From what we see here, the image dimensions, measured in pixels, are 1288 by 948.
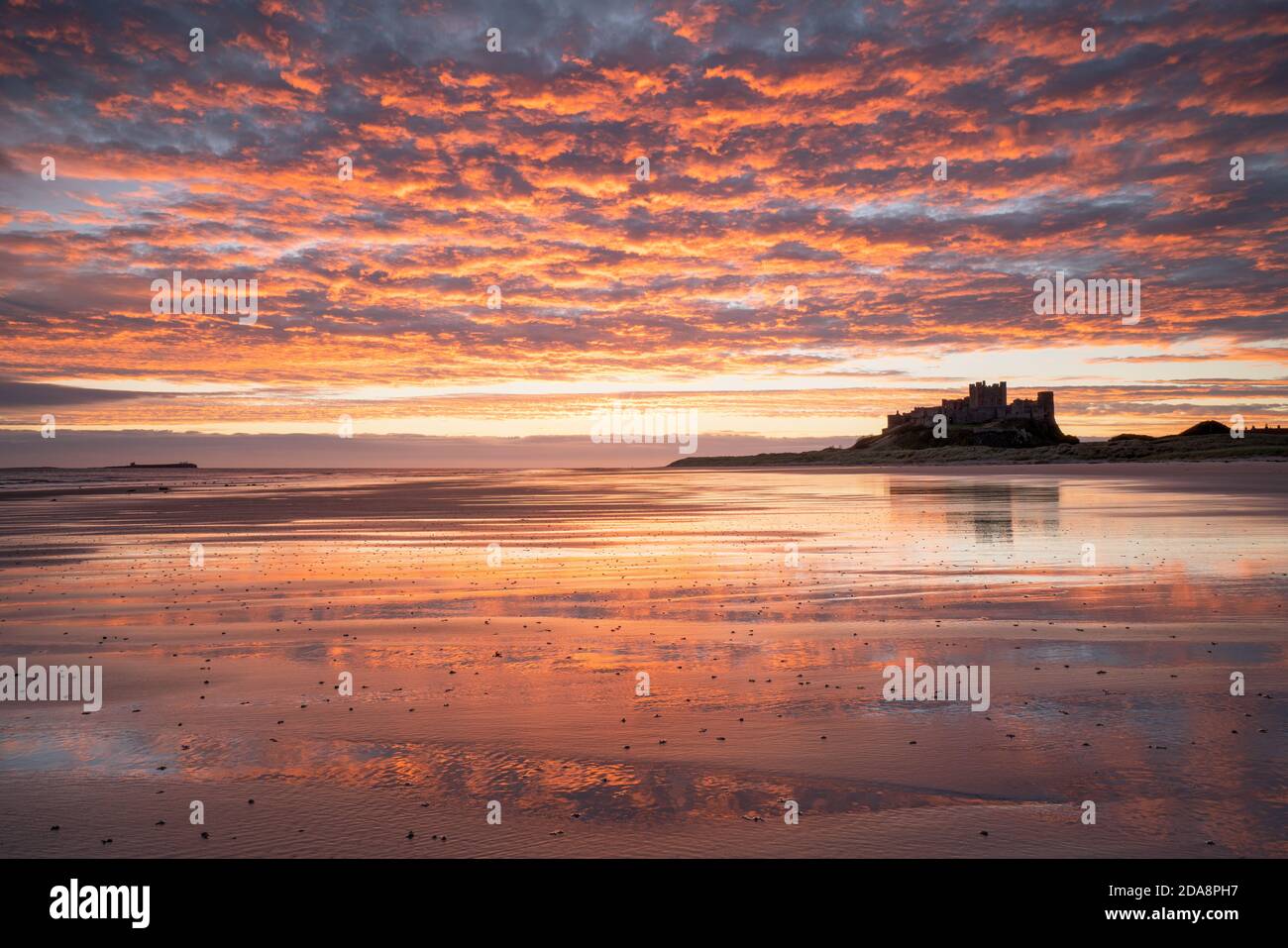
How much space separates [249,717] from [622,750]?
15.1 ft

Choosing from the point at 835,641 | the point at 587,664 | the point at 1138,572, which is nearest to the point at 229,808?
the point at 587,664

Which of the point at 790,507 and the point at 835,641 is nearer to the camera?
the point at 835,641

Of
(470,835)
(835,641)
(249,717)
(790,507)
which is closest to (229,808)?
(470,835)

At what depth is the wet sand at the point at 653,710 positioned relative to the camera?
6.70 metres

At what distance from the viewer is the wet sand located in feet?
22.0

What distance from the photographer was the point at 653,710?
9.80m

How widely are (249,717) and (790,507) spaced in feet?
134

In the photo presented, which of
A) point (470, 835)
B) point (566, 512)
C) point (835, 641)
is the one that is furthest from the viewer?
point (566, 512)

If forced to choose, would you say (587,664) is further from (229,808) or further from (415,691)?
(229,808)

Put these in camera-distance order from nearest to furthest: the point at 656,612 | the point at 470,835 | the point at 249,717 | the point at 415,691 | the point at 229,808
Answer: the point at 470,835, the point at 229,808, the point at 249,717, the point at 415,691, the point at 656,612
